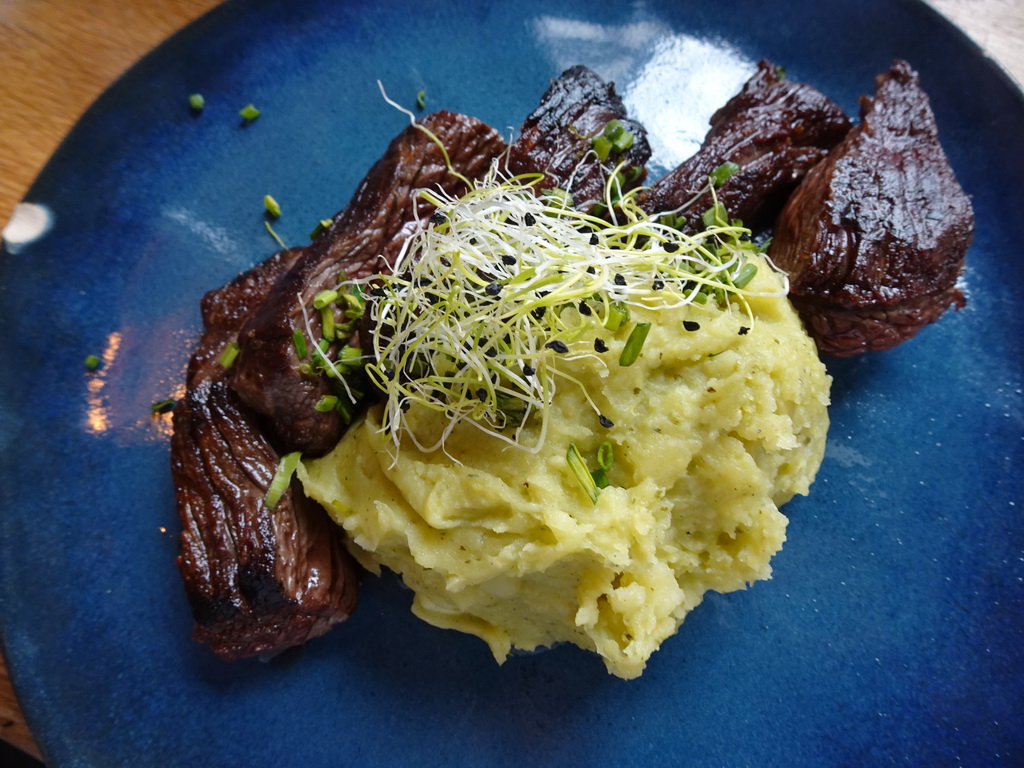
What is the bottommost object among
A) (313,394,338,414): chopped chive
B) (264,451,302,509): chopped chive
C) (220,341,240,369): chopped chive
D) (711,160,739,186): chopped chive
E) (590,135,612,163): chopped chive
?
(264,451,302,509): chopped chive

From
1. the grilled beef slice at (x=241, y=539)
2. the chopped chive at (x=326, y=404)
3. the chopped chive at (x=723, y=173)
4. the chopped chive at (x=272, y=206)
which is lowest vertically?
the grilled beef slice at (x=241, y=539)

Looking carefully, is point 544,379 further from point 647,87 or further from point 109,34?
point 109,34

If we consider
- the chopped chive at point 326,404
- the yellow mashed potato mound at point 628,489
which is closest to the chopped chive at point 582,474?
the yellow mashed potato mound at point 628,489

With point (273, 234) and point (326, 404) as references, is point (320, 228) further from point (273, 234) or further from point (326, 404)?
point (326, 404)

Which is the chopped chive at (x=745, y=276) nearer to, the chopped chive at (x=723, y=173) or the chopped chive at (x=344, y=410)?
the chopped chive at (x=723, y=173)

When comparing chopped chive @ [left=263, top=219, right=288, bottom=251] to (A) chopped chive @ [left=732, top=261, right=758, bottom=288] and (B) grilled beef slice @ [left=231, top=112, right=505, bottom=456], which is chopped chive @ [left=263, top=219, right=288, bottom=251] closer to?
Answer: (B) grilled beef slice @ [left=231, top=112, right=505, bottom=456]

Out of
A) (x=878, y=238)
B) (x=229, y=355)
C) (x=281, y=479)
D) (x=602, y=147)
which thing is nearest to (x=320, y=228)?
(x=229, y=355)

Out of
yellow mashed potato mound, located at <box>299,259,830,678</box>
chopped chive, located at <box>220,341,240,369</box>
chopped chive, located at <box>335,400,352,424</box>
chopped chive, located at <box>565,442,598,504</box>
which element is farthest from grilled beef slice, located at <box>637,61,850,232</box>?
chopped chive, located at <box>220,341,240,369</box>
